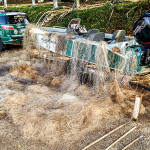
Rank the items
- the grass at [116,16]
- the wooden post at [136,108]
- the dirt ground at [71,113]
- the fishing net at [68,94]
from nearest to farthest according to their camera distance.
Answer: the dirt ground at [71,113] → the fishing net at [68,94] → the wooden post at [136,108] → the grass at [116,16]

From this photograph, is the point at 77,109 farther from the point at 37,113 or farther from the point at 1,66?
the point at 1,66

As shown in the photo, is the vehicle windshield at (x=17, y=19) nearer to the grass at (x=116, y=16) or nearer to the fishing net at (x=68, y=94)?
the fishing net at (x=68, y=94)

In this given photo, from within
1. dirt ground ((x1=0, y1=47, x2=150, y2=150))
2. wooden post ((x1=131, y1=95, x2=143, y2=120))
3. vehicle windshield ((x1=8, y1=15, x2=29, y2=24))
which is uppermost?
vehicle windshield ((x1=8, y1=15, x2=29, y2=24))

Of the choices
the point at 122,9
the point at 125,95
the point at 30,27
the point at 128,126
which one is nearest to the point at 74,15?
the point at 122,9

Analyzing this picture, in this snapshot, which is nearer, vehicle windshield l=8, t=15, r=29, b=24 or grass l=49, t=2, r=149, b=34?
vehicle windshield l=8, t=15, r=29, b=24

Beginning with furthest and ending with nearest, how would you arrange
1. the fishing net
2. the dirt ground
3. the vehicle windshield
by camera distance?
the vehicle windshield < the fishing net < the dirt ground

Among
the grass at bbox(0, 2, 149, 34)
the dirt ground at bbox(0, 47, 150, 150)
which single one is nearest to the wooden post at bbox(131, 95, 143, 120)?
the dirt ground at bbox(0, 47, 150, 150)

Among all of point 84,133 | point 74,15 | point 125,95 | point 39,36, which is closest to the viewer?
point 84,133

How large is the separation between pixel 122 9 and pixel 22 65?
7.09 meters

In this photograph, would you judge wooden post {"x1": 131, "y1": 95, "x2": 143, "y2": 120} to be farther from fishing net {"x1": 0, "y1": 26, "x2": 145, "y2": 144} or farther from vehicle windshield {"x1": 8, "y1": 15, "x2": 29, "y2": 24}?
vehicle windshield {"x1": 8, "y1": 15, "x2": 29, "y2": 24}

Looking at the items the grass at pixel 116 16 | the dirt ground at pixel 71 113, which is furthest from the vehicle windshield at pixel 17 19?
the grass at pixel 116 16

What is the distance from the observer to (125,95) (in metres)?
4.64

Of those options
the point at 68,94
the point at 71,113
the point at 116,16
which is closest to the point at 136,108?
the point at 71,113

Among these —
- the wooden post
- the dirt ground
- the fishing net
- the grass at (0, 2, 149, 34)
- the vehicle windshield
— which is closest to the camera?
the dirt ground
